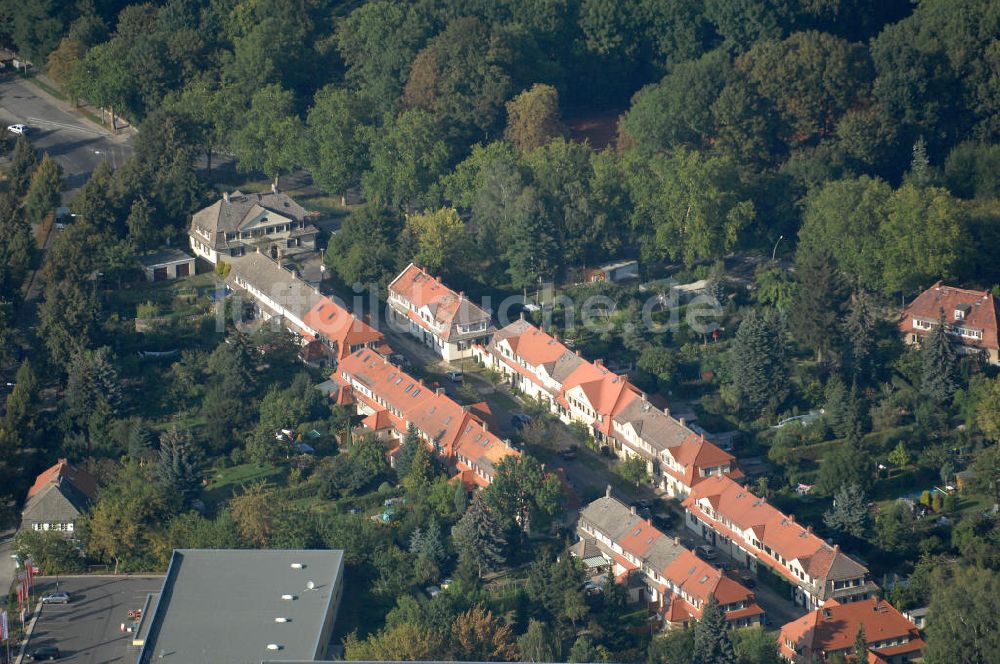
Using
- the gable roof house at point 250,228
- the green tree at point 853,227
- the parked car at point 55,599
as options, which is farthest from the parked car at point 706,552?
the gable roof house at point 250,228

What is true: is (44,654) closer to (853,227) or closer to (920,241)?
(853,227)

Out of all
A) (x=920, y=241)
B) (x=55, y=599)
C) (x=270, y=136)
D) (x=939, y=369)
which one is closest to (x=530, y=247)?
(x=920, y=241)

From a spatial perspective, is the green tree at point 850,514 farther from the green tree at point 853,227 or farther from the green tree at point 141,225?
the green tree at point 141,225

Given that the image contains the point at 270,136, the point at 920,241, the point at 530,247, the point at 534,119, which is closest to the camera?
the point at 920,241

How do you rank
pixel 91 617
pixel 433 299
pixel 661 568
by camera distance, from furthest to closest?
pixel 433 299 < pixel 661 568 < pixel 91 617

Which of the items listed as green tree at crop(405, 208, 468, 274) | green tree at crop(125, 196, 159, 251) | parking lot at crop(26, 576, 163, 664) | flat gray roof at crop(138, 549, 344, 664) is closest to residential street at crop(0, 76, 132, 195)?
green tree at crop(125, 196, 159, 251)
